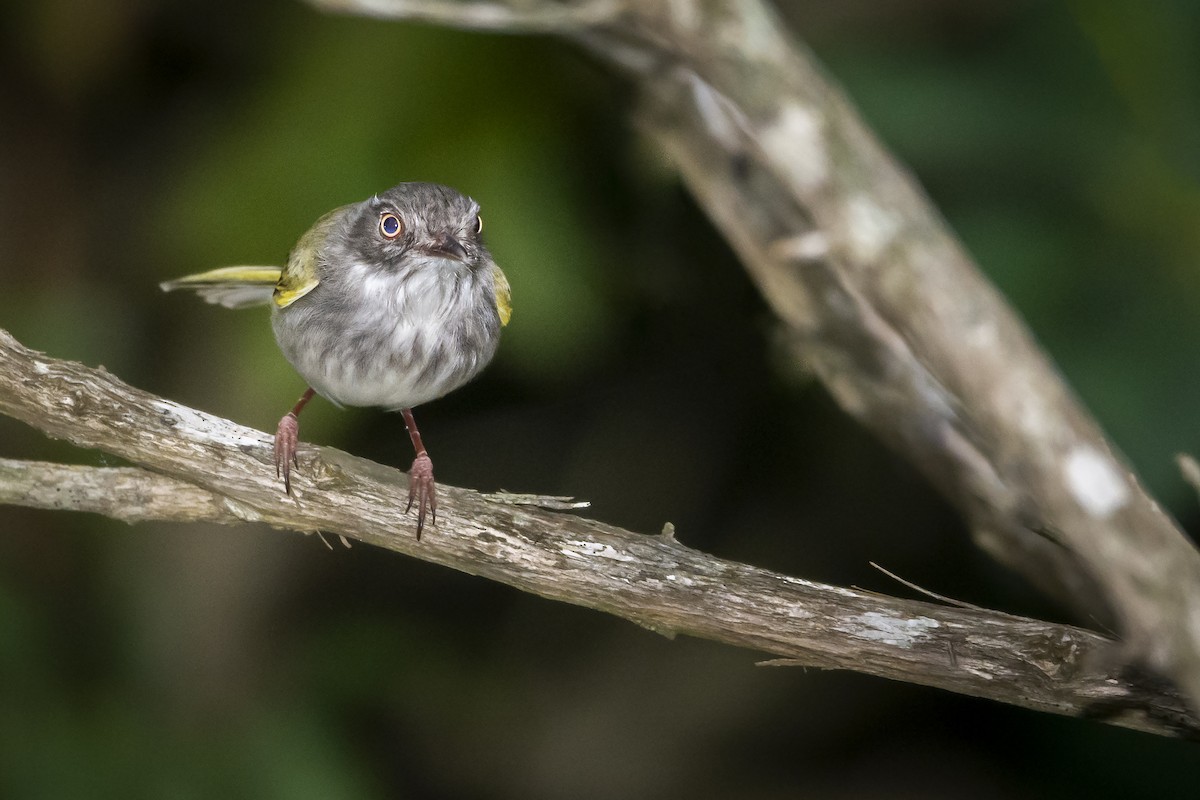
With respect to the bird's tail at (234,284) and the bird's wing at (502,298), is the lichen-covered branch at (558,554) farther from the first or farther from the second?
the bird's tail at (234,284)

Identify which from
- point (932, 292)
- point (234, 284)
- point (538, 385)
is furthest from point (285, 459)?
point (538, 385)

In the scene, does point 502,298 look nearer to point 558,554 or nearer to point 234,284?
point 234,284

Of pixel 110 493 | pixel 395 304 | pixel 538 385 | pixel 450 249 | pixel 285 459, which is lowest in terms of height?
pixel 110 493

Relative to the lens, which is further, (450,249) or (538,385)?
(538,385)

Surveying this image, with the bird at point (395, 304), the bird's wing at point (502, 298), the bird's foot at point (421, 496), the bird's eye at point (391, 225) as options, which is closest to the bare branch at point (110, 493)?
the bird at point (395, 304)

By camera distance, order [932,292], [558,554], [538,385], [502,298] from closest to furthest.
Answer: [932,292] → [558,554] → [502,298] → [538,385]
